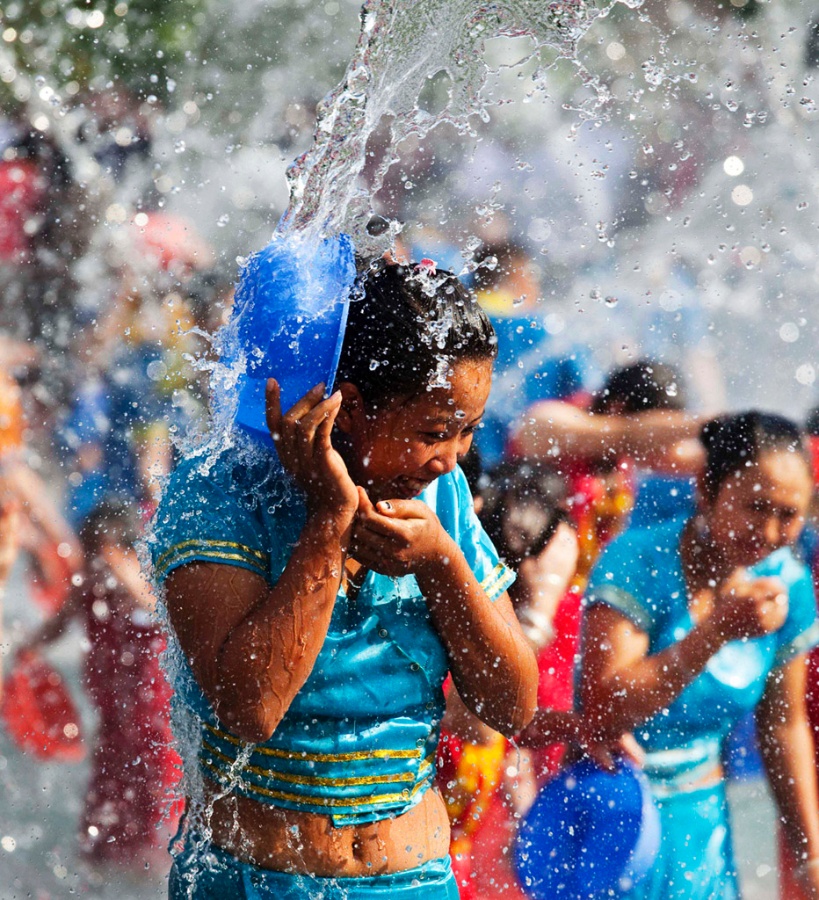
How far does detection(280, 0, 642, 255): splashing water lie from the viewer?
7.18 feet

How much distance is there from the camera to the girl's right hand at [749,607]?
3.25 meters

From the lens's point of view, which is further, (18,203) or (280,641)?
(18,203)

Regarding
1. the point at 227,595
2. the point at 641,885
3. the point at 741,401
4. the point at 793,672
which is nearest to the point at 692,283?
the point at 741,401

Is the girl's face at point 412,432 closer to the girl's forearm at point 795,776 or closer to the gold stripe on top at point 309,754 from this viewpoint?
the gold stripe on top at point 309,754

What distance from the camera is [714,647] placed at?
3.22 meters

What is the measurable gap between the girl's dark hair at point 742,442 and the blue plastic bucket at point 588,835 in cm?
86

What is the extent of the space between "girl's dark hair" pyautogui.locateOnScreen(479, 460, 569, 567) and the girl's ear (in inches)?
61.5

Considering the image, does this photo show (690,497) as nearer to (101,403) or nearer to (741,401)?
(741,401)

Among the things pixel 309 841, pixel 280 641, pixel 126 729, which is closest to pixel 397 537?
pixel 280 641

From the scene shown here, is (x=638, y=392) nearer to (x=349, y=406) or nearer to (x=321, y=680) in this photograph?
(x=349, y=406)

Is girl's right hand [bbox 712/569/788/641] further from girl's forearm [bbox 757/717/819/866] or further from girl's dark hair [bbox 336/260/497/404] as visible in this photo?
girl's dark hair [bbox 336/260/497/404]

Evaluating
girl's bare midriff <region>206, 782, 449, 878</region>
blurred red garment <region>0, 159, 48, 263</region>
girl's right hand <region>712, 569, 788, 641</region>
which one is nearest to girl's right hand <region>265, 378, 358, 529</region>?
girl's bare midriff <region>206, 782, 449, 878</region>

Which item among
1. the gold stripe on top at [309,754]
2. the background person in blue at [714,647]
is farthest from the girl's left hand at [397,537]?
the background person in blue at [714,647]

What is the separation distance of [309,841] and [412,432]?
0.65 metres
